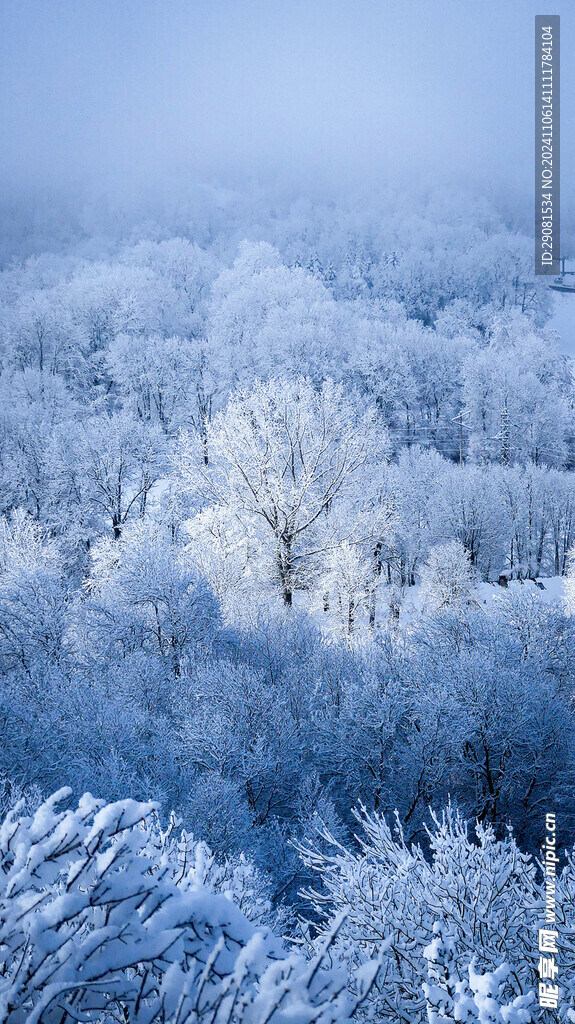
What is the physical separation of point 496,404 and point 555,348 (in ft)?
33.4

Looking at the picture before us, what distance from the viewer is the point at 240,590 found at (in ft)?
52.0

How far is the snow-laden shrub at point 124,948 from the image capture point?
1925mm

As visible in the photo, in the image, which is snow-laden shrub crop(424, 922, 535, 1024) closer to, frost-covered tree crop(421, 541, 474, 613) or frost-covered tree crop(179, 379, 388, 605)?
frost-covered tree crop(179, 379, 388, 605)

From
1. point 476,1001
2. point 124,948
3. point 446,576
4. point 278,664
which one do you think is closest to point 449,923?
point 476,1001

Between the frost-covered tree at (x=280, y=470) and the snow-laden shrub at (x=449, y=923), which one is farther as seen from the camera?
the frost-covered tree at (x=280, y=470)

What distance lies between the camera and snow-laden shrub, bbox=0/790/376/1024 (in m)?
1.92

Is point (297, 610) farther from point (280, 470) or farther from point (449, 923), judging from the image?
point (449, 923)

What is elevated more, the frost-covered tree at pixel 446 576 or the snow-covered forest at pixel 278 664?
the snow-covered forest at pixel 278 664

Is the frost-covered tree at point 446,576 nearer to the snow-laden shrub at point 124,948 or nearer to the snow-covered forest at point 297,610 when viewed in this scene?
the snow-covered forest at point 297,610

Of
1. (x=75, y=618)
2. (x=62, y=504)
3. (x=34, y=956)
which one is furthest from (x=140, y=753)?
(x=62, y=504)

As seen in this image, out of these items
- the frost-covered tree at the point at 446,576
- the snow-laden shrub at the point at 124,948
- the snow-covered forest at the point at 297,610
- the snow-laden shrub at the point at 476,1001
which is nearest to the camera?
the snow-laden shrub at the point at 124,948

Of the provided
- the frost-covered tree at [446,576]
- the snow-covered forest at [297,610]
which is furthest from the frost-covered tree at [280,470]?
the frost-covered tree at [446,576]

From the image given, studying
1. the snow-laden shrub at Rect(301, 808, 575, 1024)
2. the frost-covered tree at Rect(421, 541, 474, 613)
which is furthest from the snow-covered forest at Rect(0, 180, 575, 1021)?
the frost-covered tree at Rect(421, 541, 474, 613)

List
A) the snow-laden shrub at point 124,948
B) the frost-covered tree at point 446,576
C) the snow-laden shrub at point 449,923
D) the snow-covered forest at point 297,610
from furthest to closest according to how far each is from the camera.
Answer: the frost-covered tree at point 446,576 → the snow-covered forest at point 297,610 → the snow-laden shrub at point 449,923 → the snow-laden shrub at point 124,948
